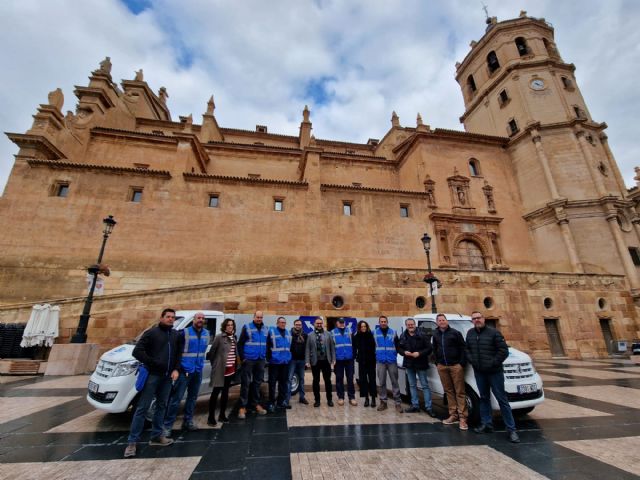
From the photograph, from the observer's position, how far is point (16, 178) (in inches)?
663

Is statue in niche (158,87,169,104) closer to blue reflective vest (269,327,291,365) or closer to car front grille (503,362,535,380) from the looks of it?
blue reflective vest (269,327,291,365)

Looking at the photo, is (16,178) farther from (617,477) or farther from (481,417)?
(617,477)

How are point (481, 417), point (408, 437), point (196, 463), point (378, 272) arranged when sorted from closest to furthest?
point (196, 463) → point (408, 437) → point (481, 417) → point (378, 272)

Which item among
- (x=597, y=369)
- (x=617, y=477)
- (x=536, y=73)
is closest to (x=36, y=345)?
(x=617, y=477)

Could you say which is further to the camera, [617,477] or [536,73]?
[536,73]

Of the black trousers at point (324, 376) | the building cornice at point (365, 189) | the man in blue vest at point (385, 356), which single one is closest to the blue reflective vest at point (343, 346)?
the black trousers at point (324, 376)

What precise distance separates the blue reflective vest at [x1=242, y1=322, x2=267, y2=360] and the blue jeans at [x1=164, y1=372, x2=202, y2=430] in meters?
0.97

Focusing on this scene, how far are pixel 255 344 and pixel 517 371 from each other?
15.5ft

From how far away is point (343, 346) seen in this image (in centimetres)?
629

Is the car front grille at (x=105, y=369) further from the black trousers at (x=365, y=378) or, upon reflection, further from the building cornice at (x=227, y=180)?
the building cornice at (x=227, y=180)

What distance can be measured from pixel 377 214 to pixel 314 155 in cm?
638

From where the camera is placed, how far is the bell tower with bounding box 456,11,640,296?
1995 cm

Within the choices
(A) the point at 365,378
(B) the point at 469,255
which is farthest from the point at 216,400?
(B) the point at 469,255

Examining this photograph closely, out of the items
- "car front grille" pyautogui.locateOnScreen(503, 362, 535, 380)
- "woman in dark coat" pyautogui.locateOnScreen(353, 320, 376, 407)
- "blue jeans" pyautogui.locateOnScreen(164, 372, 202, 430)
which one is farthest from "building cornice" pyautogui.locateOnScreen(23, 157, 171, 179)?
"car front grille" pyautogui.locateOnScreen(503, 362, 535, 380)
